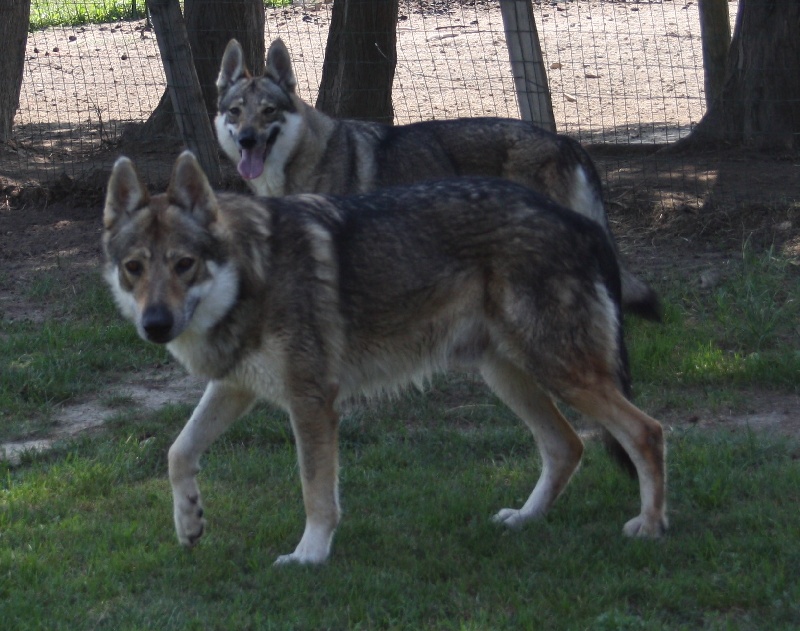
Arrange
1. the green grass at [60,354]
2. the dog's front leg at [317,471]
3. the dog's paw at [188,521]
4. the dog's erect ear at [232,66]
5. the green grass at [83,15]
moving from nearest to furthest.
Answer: the dog's front leg at [317,471]
the dog's paw at [188,521]
the green grass at [60,354]
the dog's erect ear at [232,66]
the green grass at [83,15]

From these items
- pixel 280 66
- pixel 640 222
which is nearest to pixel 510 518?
pixel 280 66

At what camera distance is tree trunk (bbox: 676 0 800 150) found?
384 inches

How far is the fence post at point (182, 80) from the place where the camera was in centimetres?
894

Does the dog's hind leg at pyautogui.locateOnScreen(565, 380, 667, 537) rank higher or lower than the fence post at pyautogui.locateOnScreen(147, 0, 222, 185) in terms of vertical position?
lower

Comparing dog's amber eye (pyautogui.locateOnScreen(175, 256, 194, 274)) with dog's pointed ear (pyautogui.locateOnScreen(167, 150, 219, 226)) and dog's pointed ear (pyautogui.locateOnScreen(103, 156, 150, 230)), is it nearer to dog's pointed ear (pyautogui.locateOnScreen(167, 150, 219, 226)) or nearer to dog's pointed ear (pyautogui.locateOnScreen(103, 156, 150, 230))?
dog's pointed ear (pyautogui.locateOnScreen(167, 150, 219, 226))

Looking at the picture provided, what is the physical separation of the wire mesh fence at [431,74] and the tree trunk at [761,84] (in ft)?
2.82

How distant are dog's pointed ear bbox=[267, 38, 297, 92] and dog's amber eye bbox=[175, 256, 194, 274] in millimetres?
3692

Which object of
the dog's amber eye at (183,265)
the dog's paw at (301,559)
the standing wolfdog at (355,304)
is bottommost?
the dog's paw at (301,559)

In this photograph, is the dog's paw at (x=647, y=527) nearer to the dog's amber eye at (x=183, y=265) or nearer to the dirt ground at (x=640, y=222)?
the dirt ground at (x=640, y=222)

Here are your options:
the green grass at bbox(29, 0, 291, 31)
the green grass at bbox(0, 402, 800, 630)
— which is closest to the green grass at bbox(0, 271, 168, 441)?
the green grass at bbox(0, 402, 800, 630)

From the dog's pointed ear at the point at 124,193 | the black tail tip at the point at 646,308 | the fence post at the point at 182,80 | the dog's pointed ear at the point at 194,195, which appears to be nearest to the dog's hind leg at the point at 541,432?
the black tail tip at the point at 646,308

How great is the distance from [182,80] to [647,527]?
612 cm

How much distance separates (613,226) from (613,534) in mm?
4893

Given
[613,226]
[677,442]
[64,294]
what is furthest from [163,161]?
[677,442]
